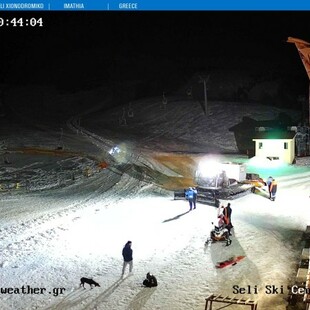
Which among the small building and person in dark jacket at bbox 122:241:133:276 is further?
the small building

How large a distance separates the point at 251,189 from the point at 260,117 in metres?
31.0

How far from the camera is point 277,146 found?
38219mm

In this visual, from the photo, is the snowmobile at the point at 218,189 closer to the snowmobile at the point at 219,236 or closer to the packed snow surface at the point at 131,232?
the packed snow surface at the point at 131,232

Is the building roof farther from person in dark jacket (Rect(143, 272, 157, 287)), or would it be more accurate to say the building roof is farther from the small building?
person in dark jacket (Rect(143, 272, 157, 287))

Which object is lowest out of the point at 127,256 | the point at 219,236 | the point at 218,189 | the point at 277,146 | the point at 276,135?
the point at 219,236

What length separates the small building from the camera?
124 ft

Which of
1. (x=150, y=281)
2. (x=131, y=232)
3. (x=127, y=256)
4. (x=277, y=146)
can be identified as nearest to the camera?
(x=150, y=281)

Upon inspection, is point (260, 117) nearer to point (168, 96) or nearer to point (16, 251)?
point (168, 96)

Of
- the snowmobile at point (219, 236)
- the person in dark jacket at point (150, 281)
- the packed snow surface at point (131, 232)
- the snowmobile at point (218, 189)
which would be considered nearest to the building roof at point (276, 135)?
the packed snow surface at point (131, 232)

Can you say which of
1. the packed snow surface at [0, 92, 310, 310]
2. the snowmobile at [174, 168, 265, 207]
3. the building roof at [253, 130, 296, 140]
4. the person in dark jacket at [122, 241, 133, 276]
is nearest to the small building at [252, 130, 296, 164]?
the building roof at [253, 130, 296, 140]

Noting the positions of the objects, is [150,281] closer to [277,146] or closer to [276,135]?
[277,146]

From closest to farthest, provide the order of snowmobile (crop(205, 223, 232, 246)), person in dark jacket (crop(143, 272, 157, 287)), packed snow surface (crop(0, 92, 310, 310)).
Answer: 1. packed snow surface (crop(0, 92, 310, 310))
2. person in dark jacket (crop(143, 272, 157, 287))
3. snowmobile (crop(205, 223, 232, 246))

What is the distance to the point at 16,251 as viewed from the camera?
1588cm

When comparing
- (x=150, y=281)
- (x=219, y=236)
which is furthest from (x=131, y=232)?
(x=150, y=281)
